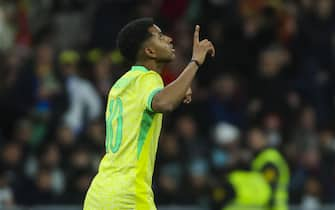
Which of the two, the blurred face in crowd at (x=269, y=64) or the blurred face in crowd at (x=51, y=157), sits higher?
the blurred face in crowd at (x=269, y=64)

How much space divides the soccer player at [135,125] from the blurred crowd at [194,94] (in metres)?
5.33

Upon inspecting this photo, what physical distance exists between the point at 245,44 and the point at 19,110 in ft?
9.94

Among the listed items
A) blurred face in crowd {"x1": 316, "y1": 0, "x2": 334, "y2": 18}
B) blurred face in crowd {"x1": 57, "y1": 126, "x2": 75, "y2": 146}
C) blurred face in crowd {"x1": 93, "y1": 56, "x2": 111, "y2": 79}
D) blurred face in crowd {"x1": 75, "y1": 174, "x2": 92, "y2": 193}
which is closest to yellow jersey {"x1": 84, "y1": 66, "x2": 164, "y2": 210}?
blurred face in crowd {"x1": 75, "y1": 174, "x2": 92, "y2": 193}

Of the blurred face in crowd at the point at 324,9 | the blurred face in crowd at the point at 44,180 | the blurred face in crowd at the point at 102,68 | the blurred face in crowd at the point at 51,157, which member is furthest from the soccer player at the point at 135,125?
the blurred face in crowd at the point at 324,9

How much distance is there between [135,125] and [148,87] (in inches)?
10.6

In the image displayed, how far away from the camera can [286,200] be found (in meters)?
13.9

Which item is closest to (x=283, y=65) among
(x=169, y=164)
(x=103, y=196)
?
(x=169, y=164)

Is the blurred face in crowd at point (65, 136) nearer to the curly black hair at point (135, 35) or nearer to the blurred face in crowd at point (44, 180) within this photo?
the blurred face in crowd at point (44, 180)

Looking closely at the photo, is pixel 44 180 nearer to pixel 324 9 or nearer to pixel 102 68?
pixel 102 68

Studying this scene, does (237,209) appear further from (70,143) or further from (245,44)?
(245,44)

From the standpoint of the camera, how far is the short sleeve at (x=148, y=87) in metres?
7.68

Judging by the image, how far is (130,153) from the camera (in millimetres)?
7824

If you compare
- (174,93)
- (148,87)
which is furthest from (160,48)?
(174,93)

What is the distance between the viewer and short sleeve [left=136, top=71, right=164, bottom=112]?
7680mm
